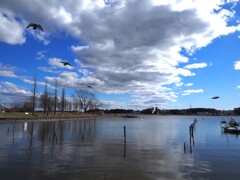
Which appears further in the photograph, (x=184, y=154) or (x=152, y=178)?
(x=184, y=154)

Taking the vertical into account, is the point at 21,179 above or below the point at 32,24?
below

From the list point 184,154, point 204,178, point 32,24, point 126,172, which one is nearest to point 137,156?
point 184,154

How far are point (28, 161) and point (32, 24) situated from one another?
14.6 metres

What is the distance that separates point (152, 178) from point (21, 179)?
429 inches

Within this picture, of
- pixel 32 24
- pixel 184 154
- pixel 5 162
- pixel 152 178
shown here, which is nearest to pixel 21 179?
pixel 5 162

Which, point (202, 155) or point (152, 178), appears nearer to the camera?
point (152, 178)

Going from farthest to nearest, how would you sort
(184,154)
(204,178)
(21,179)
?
(184,154) → (204,178) → (21,179)

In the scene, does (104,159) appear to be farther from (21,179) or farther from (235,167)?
(235,167)

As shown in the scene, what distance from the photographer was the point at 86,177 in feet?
81.7

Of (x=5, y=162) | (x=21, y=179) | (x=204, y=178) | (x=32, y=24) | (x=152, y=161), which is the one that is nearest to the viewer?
(x=21, y=179)

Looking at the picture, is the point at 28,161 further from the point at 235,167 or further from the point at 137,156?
the point at 235,167

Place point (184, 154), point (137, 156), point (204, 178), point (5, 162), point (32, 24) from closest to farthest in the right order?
point (204, 178) < point (32, 24) < point (5, 162) < point (137, 156) < point (184, 154)

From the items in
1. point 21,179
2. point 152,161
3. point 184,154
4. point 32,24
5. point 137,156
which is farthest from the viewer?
point 184,154

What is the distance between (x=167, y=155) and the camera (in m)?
37.6
